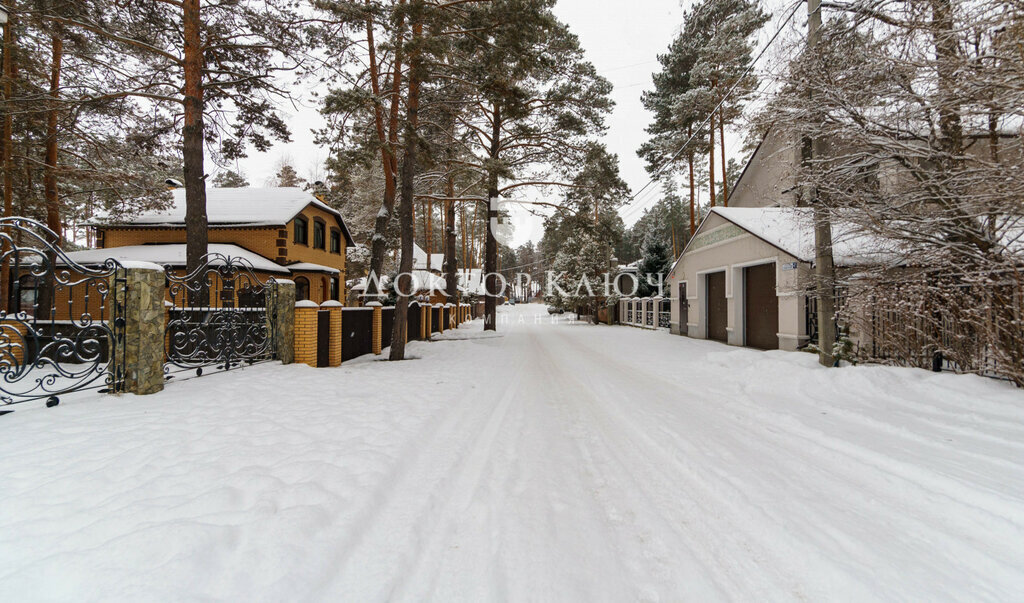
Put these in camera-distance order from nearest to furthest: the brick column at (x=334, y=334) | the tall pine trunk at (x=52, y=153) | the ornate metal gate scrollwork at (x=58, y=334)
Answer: the ornate metal gate scrollwork at (x=58, y=334)
the brick column at (x=334, y=334)
the tall pine trunk at (x=52, y=153)

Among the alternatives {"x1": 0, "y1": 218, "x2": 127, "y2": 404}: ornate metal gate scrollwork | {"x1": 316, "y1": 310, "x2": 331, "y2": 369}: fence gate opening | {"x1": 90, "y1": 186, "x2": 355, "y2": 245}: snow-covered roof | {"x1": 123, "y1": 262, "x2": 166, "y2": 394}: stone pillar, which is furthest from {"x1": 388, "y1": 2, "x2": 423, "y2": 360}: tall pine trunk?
{"x1": 90, "y1": 186, "x2": 355, "y2": 245}: snow-covered roof

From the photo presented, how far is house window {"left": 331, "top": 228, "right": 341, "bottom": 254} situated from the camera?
885 inches

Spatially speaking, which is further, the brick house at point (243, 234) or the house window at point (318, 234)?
the house window at point (318, 234)

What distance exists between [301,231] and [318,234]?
1887mm

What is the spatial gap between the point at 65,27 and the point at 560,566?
558 inches

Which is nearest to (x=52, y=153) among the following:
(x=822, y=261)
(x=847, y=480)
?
(x=847, y=480)

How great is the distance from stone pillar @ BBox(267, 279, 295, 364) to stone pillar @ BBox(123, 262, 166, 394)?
8.45 ft

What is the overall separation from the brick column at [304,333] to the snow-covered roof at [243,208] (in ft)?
36.1

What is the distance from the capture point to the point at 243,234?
17031mm

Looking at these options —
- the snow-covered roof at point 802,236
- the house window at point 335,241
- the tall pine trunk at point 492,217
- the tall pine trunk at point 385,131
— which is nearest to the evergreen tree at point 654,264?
the snow-covered roof at point 802,236

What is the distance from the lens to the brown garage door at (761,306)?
11.0 metres

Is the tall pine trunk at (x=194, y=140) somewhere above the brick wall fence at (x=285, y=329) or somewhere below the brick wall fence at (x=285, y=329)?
above

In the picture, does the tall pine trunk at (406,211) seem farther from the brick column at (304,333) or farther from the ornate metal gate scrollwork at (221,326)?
the ornate metal gate scrollwork at (221,326)

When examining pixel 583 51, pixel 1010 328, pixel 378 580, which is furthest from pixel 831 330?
pixel 583 51
